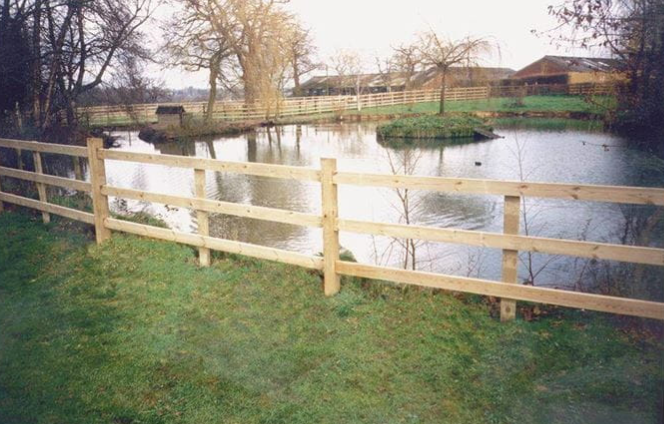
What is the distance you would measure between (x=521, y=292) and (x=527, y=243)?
1.43 ft

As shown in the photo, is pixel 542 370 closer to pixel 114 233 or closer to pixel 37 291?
pixel 37 291

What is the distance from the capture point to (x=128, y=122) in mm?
43156

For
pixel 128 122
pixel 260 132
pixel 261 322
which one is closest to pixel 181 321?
pixel 261 322

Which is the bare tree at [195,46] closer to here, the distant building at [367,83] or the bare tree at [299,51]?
the bare tree at [299,51]

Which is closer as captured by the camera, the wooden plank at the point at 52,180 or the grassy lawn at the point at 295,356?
the grassy lawn at the point at 295,356

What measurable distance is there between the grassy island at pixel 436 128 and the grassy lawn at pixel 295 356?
74.7 ft

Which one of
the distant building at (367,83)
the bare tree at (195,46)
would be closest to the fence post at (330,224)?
the bare tree at (195,46)

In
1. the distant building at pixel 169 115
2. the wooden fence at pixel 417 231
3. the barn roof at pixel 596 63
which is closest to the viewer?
the wooden fence at pixel 417 231

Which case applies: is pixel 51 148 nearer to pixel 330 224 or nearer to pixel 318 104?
pixel 330 224

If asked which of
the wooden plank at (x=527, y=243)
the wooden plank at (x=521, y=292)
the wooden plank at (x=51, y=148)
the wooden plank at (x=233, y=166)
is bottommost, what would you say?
the wooden plank at (x=521, y=292)

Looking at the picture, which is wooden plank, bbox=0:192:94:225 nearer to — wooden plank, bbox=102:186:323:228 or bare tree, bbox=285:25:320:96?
wooden plank, bbox=102:186:323:228

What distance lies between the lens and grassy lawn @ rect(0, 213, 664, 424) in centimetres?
382

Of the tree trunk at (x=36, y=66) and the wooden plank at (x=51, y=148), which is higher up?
the tree trunk at (x=36, y=66)

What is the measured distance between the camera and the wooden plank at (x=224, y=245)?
5.83 metres
